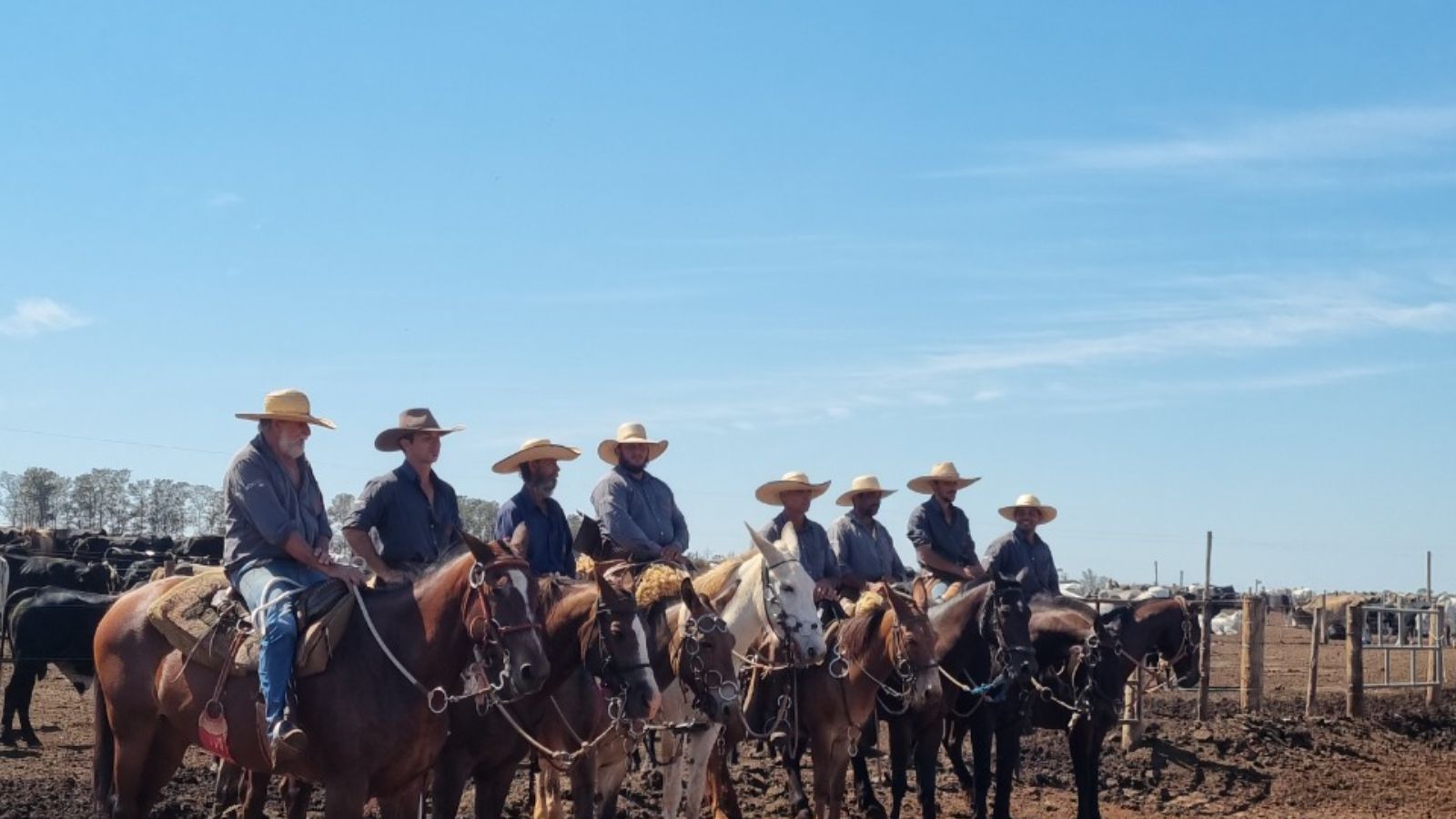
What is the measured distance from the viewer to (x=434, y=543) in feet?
31.2

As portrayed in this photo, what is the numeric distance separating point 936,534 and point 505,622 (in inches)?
309

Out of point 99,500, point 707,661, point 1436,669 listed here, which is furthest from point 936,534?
point 99,500

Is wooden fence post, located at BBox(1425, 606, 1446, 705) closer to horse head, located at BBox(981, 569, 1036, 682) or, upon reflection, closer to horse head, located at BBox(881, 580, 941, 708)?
horse head, located at BBox(981, 569, 1036, 682)

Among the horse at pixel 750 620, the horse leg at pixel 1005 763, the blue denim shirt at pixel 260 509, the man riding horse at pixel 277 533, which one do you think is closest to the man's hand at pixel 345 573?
the man riding horse at pixel 277 533

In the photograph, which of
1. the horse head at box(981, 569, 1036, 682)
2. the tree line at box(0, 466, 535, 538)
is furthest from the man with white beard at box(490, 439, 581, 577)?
the tree line at box(0, 466, 535, 538)

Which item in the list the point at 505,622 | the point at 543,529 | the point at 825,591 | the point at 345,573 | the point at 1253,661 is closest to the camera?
the point at 505,622

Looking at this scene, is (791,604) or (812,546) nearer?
(791,604)

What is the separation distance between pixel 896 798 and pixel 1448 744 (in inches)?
459

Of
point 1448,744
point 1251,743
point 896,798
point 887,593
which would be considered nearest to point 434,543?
point 887,593

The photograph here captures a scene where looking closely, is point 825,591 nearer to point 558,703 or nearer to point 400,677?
point 558,703

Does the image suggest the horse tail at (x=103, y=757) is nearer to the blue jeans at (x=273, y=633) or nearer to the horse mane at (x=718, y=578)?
the blue jeans at (x=273, y=633)

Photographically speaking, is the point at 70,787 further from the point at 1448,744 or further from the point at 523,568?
the point at 1448,744

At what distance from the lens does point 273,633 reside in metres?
7.62

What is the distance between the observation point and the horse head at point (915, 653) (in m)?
11.6
